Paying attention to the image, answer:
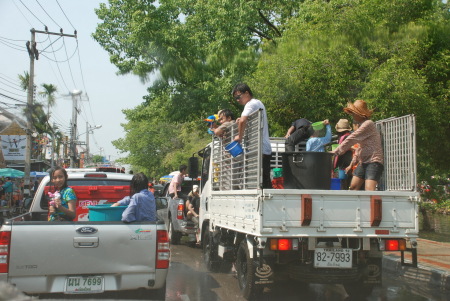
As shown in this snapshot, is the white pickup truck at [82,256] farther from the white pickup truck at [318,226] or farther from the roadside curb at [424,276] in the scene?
the roadside curb at [424,276]

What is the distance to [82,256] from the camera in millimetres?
4727

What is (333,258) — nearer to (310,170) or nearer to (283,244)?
(283,244)

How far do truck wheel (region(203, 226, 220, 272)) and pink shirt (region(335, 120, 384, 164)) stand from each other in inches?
115

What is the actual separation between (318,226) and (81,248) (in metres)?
2.53

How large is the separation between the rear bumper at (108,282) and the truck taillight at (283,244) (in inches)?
47.9

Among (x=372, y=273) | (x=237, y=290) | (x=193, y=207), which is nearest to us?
(x=372, y=273)

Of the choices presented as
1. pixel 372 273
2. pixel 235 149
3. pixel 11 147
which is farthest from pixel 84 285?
pixel 11 147

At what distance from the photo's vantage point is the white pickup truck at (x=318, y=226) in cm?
534

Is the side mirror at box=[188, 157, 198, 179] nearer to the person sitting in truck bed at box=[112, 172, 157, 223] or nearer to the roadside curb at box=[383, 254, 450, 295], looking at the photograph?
the person sitting in truck bed at box=[112, 172, 157, 223]

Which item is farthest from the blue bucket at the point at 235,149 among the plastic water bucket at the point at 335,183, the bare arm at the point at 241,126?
the plastic water bucket at the point at 335,183

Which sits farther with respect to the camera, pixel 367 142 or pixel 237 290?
pixel 237 290

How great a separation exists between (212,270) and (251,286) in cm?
269

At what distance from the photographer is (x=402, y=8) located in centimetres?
1177

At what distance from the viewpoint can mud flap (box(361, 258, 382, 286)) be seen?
5934 mm
